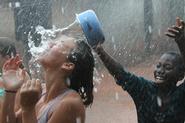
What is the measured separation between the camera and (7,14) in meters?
16.0

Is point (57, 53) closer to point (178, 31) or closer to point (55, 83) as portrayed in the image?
point (55, 83)

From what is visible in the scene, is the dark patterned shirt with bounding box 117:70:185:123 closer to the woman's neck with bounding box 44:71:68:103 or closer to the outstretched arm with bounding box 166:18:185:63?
the outstretched arm with bounding box 166:18:185:63

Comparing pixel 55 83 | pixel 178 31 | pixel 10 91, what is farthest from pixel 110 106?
pixel 55 83

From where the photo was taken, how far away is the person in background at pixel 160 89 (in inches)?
138

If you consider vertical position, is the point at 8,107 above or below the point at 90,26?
below

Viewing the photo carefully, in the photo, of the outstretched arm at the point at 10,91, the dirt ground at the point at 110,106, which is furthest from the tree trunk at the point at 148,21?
the outstretched arm at the point at 10,91

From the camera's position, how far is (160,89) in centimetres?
361

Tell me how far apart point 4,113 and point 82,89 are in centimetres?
49

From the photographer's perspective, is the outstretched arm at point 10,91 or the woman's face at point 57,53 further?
the outstretched arm at point 10,91

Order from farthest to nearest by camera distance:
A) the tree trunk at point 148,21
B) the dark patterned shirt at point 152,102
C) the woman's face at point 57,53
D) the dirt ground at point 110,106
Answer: the tree trunk at point 148,21
the dirt ground at point 110,106
the dark patterned shirt at point 152,102
the woman's face at point 57,53

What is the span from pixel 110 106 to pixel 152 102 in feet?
16.0

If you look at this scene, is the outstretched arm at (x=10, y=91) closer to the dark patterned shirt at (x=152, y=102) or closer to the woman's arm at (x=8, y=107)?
the woman's arm at (x=8, y=107)

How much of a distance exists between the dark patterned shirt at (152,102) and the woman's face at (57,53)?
0.58 meters

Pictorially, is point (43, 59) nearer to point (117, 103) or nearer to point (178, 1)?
point (117, 103)
